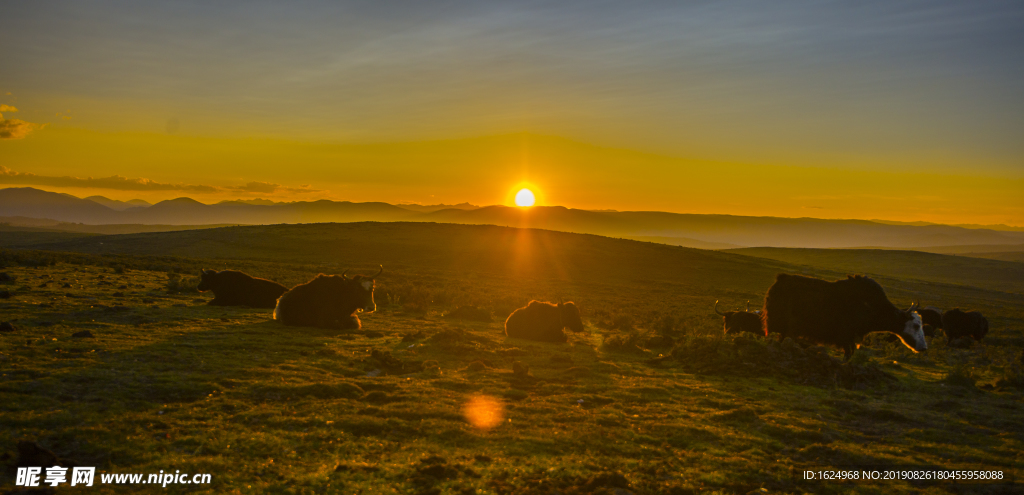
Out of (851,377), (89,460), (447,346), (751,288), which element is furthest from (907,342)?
(751,288)

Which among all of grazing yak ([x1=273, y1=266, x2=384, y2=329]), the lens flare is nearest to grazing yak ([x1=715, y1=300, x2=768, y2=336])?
the lens flare

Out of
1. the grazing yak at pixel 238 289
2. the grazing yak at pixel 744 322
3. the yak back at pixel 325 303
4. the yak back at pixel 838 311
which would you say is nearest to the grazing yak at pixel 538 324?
the yak back at pixel 325 303

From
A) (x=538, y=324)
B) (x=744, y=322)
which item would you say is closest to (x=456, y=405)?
(x=538, y=324)

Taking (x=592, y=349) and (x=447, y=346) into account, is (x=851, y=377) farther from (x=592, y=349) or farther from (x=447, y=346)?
(x=447, y=346)

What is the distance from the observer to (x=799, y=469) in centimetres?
665

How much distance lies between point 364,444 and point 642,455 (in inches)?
140

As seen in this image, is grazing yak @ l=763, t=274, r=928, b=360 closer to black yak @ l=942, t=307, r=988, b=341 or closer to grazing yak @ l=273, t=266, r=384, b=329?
black yak @ l=942, t=307, r=988, b=341

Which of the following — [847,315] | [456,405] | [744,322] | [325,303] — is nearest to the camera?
[456,405]

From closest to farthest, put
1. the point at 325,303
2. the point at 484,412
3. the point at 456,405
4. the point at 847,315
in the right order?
1. the point at 484,412
2. the point at 456,405
3. the point at 847,315
4. the point at 325,303

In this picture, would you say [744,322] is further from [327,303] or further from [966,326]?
[327,303]

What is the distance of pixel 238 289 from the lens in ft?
58.3

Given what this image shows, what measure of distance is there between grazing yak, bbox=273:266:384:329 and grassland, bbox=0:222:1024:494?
24.8 inches

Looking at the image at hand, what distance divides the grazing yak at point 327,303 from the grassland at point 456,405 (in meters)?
0.63

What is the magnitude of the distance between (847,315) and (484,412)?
32.6ft
